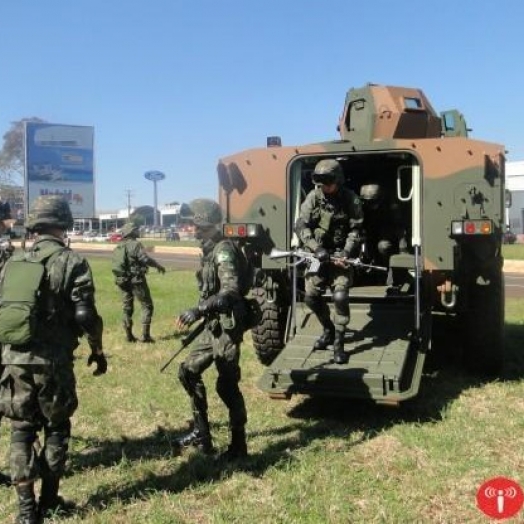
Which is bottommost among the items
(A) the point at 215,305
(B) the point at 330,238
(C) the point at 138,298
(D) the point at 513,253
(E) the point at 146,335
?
(E) the point at 146,335

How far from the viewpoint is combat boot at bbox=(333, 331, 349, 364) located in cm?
551

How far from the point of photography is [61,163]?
22125 mm

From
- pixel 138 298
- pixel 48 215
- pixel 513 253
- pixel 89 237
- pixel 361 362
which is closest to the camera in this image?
pixel 48 215

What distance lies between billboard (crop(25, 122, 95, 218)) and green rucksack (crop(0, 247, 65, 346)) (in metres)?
17.7

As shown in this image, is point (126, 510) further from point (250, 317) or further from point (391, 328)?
point (391, 328)

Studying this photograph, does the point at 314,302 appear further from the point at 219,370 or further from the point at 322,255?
the point at 219,370

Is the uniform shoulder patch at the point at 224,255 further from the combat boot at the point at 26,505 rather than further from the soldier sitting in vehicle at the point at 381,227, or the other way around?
the soldier sitting in vehicle at the point at 381,227

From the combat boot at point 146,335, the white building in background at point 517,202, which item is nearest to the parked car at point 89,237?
the white building in background at point 517,202

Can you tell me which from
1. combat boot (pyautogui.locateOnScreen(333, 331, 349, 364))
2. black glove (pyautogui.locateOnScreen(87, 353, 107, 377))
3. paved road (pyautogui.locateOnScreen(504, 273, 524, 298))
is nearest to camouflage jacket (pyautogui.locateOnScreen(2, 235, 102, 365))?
black glove (pyautogui.locateOnScreen(87, 353, 107, 377))

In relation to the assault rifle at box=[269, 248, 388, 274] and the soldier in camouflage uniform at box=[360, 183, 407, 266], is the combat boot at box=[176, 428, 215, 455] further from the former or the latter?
the soldier in camouflage uniform at box=[360, 183, 407, 266]

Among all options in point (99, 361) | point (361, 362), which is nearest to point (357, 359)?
point (361, 362)

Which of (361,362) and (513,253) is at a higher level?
(513,253)

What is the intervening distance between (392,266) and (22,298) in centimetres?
346

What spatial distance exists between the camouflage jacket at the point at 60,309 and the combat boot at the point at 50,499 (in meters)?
0.60
